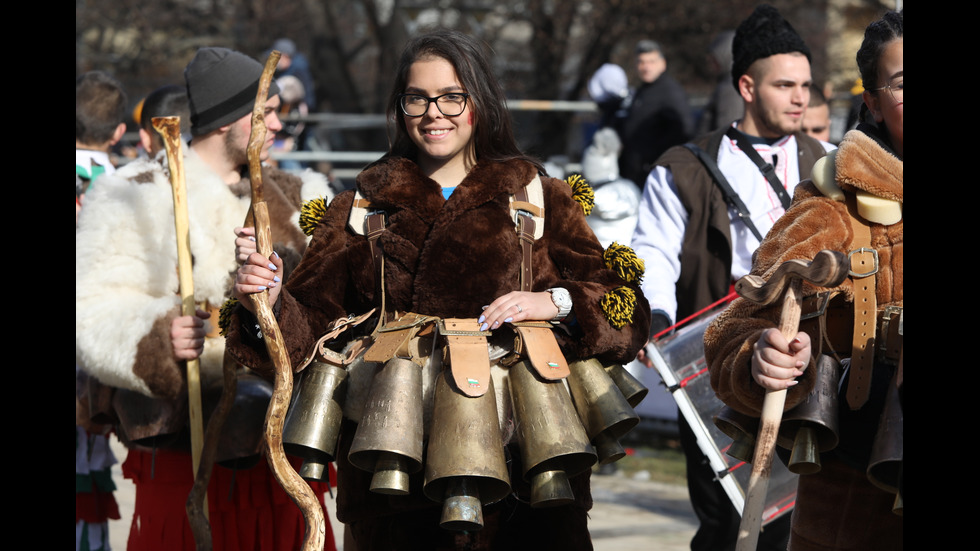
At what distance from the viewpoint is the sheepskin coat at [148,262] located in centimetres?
368

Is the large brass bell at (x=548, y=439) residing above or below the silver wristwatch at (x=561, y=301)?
below

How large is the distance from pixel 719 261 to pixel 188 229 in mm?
2030

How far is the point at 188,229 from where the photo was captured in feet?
12.4

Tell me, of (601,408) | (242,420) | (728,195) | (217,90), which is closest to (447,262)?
(601,408)

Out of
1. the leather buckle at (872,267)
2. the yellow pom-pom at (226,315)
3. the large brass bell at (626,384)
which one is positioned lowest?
the large brass bell at (626,384)

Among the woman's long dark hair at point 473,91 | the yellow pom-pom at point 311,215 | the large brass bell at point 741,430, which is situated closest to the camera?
the large brass bell at point 741,430

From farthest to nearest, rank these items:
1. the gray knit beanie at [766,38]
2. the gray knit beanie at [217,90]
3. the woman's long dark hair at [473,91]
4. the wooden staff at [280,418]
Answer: the gray knit beanie at [766,38] → the gray knit beanie at [217,90] → the woman's long dark hair at [473,91] → the wooden staff at [280,418]

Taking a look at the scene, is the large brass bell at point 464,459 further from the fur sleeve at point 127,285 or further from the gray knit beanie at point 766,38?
the gray knit beanie at point 766,38

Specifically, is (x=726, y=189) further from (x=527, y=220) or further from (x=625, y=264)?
(x=527, y=220)

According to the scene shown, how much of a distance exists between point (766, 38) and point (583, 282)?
6.58 ft

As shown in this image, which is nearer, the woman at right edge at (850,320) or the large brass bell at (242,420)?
the woman at right edge at (850,320)

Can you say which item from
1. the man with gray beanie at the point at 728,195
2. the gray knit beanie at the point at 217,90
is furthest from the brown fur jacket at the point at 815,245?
the gray knit beanie at the point at 217,90
